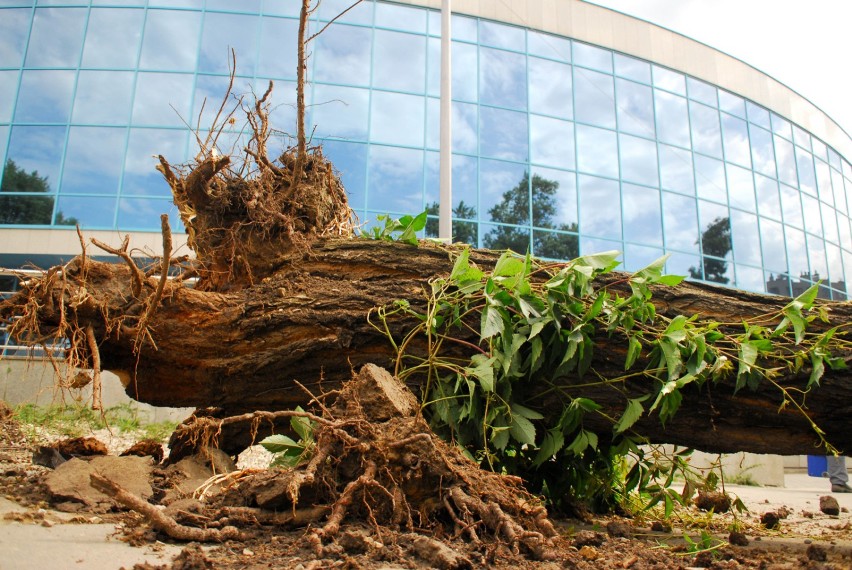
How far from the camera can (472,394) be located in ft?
9.68

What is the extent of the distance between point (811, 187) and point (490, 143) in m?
13.3

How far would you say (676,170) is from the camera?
18.4m

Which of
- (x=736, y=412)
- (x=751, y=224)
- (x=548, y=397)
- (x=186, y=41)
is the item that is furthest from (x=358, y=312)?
(x=751, y=224)

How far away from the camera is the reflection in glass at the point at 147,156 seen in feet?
48.2

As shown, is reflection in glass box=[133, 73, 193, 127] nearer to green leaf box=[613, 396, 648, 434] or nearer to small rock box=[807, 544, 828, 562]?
green leaf box=[613, 396, 648, 434]

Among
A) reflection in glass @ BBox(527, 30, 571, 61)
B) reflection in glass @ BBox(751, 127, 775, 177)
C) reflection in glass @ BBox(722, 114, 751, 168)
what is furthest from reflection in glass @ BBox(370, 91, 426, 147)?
reflection in glass @ BBox(751, 127, 775, 177)

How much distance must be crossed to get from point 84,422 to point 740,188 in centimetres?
1945

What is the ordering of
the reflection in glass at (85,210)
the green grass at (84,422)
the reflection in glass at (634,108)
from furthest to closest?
the reflection in glass at (634,108)
the reflection in glass at (85,210)
the green grass at (84,422)

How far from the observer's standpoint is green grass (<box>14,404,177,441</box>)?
602 cm

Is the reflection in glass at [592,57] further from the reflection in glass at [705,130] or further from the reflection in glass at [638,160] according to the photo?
the reflection in glass at [705,130]

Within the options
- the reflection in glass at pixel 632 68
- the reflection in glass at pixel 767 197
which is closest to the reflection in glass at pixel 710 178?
the reflection in glass at pixel 767 197

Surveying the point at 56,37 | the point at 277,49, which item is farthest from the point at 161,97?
the point at 56,37

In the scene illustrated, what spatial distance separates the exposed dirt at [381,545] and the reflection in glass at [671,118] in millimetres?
17354

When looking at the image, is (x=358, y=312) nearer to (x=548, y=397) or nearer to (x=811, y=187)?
(x=548, y=397)
